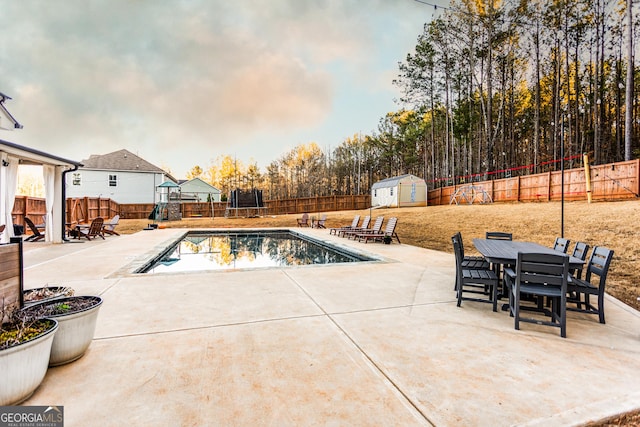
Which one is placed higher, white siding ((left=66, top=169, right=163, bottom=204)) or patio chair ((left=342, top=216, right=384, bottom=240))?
white siding ((left=66, top=169, right=163, bottom=204))

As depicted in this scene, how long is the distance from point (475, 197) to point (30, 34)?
24368mm

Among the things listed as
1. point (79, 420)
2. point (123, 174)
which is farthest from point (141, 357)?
point (123, 174)

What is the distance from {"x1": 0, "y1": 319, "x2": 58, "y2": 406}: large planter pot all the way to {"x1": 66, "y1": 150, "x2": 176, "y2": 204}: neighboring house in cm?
2791

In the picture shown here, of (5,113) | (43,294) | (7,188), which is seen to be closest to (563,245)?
(43,294)

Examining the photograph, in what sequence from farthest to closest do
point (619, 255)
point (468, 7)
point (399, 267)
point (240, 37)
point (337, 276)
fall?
point (468, 7) < point (240, 37) < point (619, 255) < point (399, 267) < point (337, 276)

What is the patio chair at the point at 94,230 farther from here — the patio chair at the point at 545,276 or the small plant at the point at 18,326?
the patio chair at the point at 545,276

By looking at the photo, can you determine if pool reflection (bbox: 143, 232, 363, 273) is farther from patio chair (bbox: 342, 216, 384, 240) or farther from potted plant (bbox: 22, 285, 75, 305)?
potted plant (bbox: 22, 285, 75, 305)

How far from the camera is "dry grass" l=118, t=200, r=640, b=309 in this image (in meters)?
5.59

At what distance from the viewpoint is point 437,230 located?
1184cm

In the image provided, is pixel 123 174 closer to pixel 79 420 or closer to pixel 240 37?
pixel 240 37

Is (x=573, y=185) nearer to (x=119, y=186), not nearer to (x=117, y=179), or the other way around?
(x=119, y=186)

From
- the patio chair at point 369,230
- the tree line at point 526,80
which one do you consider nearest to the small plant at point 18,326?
the patio chair at point 369,230

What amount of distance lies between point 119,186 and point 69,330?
29.1 meters

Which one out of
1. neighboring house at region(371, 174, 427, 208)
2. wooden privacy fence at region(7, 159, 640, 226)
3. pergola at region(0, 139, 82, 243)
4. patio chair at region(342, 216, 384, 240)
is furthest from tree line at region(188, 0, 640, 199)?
pergola at region(0, 139, 82, 243)
